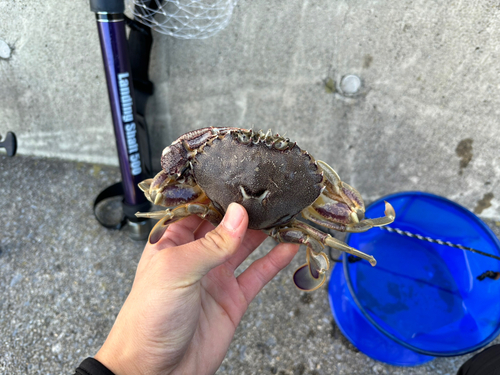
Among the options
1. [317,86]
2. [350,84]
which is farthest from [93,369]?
[350,84]

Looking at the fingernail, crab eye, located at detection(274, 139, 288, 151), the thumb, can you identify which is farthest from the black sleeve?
crab eye, located at detection(274, 139, 288, 151)

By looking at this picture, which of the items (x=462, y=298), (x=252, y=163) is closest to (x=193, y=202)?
(x=252, y=163)

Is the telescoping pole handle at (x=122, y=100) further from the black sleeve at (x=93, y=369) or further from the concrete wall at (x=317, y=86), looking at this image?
the black sleeve at (x=93, y=369)

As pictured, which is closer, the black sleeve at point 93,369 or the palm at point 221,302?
the black sleeve at point 93,369

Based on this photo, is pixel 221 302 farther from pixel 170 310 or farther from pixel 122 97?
pixel 122 97

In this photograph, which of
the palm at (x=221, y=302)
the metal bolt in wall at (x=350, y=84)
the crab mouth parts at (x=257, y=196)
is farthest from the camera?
the metal bolt in wall at (x=350, y=84)

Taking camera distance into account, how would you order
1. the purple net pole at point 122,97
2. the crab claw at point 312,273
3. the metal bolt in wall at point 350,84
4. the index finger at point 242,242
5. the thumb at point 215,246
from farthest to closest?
the metal bolt in wall at point 350,84, the index finger at point 242,242, the purple net pole at point 122,97, the crab claw at point 312,273, the thumb at point 215,246

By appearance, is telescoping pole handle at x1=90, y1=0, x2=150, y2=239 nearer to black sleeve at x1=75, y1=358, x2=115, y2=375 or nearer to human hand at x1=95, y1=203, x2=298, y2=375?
human hand at x1=95, y1=203, x2=298, y2=375

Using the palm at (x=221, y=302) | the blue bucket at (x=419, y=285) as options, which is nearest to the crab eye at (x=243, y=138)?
the palm at (x=221, y=302)
